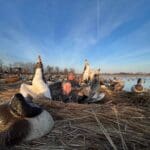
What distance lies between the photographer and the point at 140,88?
26.3 ft

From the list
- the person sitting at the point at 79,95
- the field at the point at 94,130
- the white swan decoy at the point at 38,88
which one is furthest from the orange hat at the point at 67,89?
the field at the point at 94,130

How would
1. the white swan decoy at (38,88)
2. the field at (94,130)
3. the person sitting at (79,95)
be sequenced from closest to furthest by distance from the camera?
1. the field at (94,130)
2. the white swan decoy at (38,88)
3. the person sitting at (79,95)

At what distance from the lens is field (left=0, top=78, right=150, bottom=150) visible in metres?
1.94

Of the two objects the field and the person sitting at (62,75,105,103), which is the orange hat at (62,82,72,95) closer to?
the person sitting at (62,75,105,103)

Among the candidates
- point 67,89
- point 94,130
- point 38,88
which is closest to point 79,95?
point 67,89

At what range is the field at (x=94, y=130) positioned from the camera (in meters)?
1.94

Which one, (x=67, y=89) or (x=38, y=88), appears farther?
(x=67, y=89)

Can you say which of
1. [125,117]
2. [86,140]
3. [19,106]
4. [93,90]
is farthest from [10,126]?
[93,90]

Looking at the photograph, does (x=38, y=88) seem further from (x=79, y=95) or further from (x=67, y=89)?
(x=79, y=95)

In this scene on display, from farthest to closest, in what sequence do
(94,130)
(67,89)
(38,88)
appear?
(67,89) → (38,88) → (94,130)

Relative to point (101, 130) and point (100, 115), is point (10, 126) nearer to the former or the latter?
point (101, 130)

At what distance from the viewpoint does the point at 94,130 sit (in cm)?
226

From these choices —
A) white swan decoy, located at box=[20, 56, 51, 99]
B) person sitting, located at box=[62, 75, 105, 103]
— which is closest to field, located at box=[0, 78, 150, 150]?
white swan decoy, located at box=[20, 56, 51, 99]

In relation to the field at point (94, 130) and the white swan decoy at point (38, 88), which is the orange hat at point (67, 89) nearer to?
the white swan decoy at point (38, 88)
